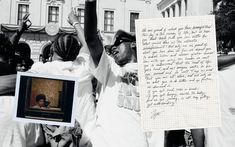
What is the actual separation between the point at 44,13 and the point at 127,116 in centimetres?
56

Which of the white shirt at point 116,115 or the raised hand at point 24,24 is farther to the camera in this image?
the raised hand at point 24,24

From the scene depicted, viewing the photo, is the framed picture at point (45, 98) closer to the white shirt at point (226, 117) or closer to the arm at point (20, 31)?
the arm at point (20, 31)

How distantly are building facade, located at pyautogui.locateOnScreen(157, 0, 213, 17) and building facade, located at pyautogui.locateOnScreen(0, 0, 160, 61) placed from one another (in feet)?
0.16

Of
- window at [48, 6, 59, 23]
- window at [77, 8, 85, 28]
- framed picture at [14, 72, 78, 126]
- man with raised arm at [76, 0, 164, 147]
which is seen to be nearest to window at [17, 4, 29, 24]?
window at [48, 6, 59, 23]

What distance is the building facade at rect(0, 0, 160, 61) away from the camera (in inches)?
66.6

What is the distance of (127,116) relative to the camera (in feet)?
5.03

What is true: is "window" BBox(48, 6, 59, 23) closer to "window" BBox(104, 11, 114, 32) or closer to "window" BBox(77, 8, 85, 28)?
"window" BBox(77, 8, 85, 28)

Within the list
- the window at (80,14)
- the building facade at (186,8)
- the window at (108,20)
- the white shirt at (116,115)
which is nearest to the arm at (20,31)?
the window at (80,14)

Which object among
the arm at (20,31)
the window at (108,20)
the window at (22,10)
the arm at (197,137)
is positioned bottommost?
the arm at (197,137)

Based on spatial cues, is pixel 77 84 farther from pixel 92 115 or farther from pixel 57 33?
pixel 57 33

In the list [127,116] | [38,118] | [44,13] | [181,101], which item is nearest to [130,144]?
[127,116]

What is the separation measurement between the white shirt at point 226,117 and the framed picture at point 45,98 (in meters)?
0.61

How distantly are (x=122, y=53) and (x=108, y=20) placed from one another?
22cm

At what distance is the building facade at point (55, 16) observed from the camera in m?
1.69
